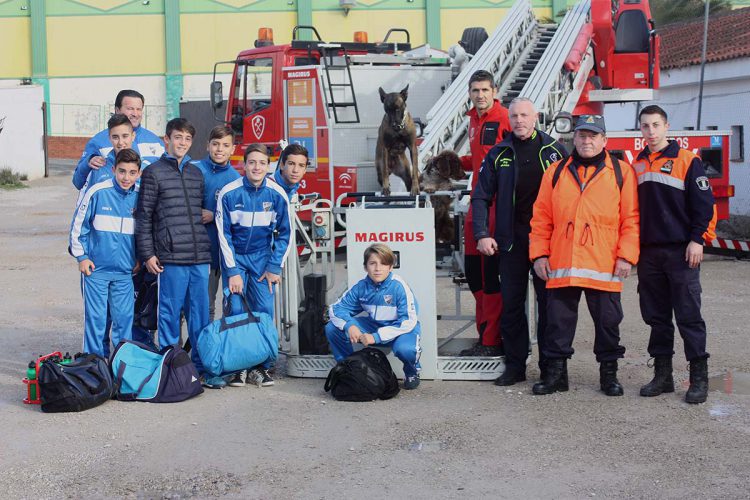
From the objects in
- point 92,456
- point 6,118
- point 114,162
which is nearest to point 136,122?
point 114,162

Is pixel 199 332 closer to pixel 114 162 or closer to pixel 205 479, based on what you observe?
pixel 114 162

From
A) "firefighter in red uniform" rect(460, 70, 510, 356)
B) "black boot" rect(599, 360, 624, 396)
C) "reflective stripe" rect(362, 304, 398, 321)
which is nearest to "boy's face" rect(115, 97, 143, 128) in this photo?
"reflective stripe" rect(362, 304, 398, 321)

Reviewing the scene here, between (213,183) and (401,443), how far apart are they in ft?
9.03

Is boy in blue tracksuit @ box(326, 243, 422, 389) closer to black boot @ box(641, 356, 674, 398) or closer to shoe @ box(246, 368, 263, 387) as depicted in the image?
shoe @ box(246, 368, 263, 387)

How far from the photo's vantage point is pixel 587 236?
6.78 m

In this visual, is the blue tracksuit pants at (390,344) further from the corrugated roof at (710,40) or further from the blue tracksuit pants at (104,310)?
the corrugated roof at (710,40)

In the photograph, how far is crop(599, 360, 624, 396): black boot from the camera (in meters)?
6.96

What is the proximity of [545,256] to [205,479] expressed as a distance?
2791 mm

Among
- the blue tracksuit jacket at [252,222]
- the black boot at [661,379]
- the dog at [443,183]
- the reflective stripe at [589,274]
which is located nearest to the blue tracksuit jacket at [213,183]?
the blue tracksuit jacket at [252,222]

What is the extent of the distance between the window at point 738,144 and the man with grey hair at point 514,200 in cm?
1490

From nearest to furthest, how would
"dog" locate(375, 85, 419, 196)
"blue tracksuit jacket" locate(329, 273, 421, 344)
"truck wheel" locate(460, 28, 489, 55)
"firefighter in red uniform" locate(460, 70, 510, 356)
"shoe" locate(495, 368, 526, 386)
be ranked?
"blue tracksuit jacket" locate(329, 273, 421, 344) → "shoe" locate(495, 368, 526, 386) → "firefighter in red uniform" locate(460, 70, 510, 356) → "dog" locate(375, 85, 419, 196) → "truck wheel" locate(460, 28, 489, 55)

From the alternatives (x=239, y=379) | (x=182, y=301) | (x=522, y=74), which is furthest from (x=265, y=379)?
(x=522, y=74)

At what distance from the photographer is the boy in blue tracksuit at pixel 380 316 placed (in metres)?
7.13

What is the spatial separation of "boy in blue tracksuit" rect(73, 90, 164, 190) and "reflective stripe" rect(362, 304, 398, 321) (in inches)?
86.4
